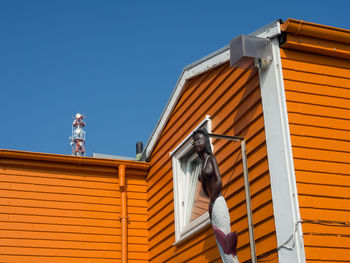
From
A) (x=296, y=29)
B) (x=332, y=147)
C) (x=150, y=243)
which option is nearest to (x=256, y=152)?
(x=332, y=147)

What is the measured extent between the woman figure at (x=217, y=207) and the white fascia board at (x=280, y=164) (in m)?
0.51

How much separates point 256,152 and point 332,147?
78 cm

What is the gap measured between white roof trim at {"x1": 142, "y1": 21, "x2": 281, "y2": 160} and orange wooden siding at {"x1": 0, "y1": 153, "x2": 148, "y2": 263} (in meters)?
0.71

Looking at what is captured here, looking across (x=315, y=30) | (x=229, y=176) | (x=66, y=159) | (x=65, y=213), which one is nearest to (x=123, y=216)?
(x=65, y=213)

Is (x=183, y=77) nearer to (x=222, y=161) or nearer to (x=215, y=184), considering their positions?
(x=222, y=161)

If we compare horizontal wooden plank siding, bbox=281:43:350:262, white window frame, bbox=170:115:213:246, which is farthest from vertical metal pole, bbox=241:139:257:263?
white window frame, bbox=170:115:213:246

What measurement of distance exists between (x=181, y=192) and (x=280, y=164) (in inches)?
105

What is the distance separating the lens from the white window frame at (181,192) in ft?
24.0

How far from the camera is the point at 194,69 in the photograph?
7945 mm

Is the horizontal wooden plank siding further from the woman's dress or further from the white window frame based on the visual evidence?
the white window frame

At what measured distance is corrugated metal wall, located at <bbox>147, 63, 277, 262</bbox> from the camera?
5.92m

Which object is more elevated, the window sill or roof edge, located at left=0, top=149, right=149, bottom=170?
roof edge, located at left=0, top=149, right=149, bottom=170

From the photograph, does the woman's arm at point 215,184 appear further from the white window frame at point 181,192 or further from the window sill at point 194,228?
the white window frame at point 181,192

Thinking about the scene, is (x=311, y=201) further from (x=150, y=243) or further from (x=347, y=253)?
(x=150, y=243)
